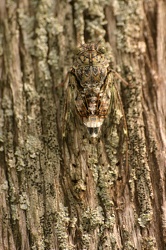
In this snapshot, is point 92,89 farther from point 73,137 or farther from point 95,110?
point 73,137

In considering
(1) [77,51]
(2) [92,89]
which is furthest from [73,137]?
(1) [77,51]

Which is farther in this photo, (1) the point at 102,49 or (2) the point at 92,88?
(1) the point at 102,49

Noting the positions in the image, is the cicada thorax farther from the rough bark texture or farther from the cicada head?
the rough bark texture

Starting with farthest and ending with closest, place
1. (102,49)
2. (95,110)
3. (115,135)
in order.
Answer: (102,49), (115,135), (95,110)

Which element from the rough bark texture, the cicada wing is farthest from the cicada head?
the rough bark texture

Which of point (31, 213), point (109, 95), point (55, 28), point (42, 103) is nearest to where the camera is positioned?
point (31, 213)

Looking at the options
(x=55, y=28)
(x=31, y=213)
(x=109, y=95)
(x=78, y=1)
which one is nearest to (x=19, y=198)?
(x=31, y=213)

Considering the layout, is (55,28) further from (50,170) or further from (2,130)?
(50,170)

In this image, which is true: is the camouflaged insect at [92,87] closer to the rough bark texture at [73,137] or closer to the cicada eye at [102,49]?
the cicada eye at [102,49]
